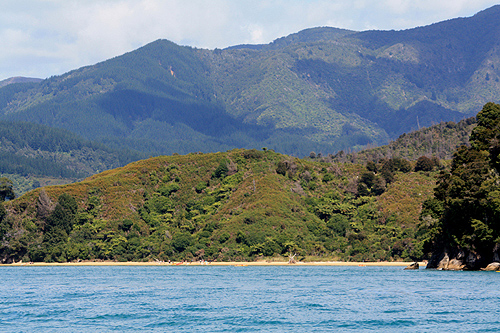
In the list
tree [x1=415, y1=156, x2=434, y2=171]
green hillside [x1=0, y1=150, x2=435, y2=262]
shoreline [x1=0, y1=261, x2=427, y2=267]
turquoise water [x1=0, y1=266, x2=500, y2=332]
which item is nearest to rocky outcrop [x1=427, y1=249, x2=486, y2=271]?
turquoise water [x1=0, y1=266, x2=500, y2=332]

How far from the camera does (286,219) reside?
482ft

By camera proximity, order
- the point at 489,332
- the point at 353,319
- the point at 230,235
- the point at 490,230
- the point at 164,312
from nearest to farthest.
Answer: the point at 489,332, the point at 353,319, the point at 164,312, the point at 490,230, the point at 230,235

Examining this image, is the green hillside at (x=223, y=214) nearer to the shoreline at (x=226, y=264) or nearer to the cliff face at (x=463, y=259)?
→ the shoreline at (x=226, y=264)

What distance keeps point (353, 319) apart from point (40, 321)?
25494 mm

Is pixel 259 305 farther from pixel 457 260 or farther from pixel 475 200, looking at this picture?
pixel 457 260

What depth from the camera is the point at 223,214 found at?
153250 millimetres

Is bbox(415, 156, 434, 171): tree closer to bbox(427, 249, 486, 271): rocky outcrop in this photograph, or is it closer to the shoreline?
the shoreline

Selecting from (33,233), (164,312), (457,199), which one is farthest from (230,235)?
(164,312)

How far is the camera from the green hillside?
140 metres

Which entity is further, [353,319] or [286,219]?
[286,219]

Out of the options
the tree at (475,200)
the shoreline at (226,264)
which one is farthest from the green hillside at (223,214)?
the tree at (475,200)

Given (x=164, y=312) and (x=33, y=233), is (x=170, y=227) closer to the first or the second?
(x=33, y=233)

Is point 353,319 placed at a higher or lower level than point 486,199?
lower

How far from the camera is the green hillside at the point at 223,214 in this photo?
140375 mm
